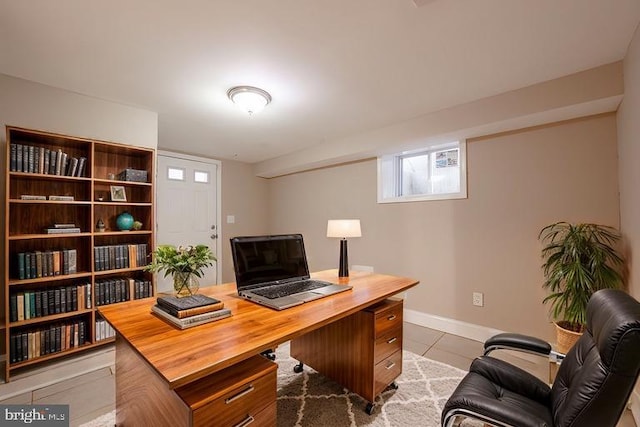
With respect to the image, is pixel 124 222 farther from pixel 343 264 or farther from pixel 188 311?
pixel 343 264

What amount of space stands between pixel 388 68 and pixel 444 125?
1.05 metres

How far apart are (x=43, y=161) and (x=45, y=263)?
0.83 m

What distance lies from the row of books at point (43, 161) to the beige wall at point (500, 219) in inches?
123

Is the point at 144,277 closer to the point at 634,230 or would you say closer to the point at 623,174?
the point at 634,230

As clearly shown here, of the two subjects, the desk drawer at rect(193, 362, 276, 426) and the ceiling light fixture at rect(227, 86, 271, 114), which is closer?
the desk drawer at rect(193, 362, 276, 426)

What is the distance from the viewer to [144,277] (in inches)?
116

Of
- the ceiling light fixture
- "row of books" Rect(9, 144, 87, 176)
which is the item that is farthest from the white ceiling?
"row of books" Rect(9, 144, 87, 176)

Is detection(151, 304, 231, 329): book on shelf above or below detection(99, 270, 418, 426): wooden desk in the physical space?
above

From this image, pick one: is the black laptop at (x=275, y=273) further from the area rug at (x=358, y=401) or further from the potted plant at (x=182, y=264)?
the area rug at (x=358, y=401)

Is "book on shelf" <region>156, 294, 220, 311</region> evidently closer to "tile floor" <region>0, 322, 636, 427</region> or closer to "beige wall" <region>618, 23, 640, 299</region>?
"tile floor" <region>0, 322, 636, 427</region>

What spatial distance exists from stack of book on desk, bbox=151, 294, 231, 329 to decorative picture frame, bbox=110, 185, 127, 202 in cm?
188

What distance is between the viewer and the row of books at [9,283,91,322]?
216 cm

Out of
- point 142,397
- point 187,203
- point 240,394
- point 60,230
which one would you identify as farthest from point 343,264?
point 187,203

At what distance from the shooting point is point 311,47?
184cm
